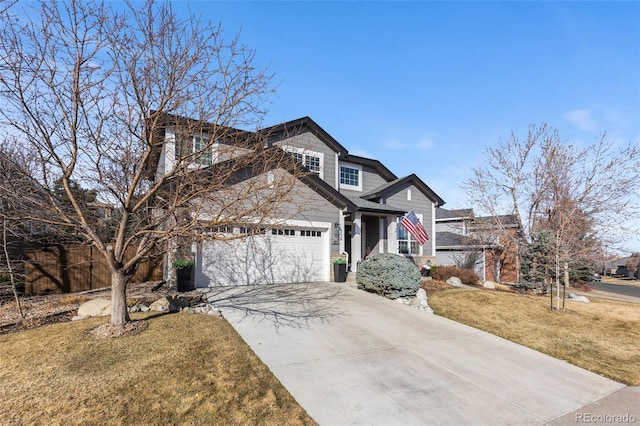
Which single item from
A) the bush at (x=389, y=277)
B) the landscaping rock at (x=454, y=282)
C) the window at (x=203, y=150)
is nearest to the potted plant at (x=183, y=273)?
the window at (x=203, y=150)

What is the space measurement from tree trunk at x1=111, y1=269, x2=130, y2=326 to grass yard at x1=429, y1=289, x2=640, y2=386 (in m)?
7.79

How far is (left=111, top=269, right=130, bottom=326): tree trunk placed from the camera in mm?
6164

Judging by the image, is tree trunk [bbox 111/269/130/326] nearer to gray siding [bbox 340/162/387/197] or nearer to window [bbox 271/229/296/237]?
window [bbox 271/229/296/237]

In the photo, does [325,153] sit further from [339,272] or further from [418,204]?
[418,204]

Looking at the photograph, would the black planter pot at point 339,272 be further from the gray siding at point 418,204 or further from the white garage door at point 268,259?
the gray siding at point 418,204

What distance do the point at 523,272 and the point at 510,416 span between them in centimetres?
1478

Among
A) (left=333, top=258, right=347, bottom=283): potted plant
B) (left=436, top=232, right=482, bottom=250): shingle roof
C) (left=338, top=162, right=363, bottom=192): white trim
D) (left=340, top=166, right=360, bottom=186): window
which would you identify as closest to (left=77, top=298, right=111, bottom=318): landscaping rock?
(left=333, top=258, right=347, bottom=283): potted plant

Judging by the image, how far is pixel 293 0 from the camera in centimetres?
939

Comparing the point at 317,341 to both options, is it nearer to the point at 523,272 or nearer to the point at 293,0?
the point at 293,0

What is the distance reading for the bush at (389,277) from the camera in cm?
1015

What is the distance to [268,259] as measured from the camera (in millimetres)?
11805

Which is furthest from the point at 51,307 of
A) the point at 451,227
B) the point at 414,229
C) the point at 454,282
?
the point at 451,227

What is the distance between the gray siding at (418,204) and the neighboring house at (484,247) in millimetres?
2948

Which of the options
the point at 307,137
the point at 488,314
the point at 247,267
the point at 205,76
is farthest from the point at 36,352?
the point at 307,137
